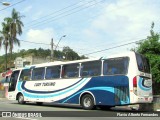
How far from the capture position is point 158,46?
3006 centimetres

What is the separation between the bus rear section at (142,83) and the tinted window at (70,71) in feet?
14.1

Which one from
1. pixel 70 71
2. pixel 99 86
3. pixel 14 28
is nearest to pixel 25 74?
pixel 70 71

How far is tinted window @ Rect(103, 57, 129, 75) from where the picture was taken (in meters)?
20.0

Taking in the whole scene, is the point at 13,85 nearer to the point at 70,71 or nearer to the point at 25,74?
the point at 25,74

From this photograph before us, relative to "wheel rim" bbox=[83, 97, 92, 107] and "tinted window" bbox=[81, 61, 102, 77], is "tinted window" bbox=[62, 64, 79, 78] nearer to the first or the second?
"tinted window" bbox=[81, 61, 102, 77]

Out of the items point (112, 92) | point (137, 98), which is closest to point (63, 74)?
point (112, 92)

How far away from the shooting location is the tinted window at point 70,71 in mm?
22984

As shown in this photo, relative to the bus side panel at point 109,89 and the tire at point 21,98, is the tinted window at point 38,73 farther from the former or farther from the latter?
the bus side panel at point 109,89

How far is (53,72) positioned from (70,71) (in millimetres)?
1798

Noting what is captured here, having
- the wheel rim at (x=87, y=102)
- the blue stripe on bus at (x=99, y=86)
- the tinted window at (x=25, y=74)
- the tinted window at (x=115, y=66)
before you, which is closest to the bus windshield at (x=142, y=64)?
the tinted window at (x=115, y=66)

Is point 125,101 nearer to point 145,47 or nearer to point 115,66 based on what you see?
Result: point 115,66

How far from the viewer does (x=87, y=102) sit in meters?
21.9

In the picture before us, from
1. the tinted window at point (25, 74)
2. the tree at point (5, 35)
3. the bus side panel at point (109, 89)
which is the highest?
the tree at point (5, 35)

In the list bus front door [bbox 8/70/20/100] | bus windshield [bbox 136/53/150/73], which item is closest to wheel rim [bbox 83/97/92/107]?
bus windshield [bbox 136/53/150/73]
